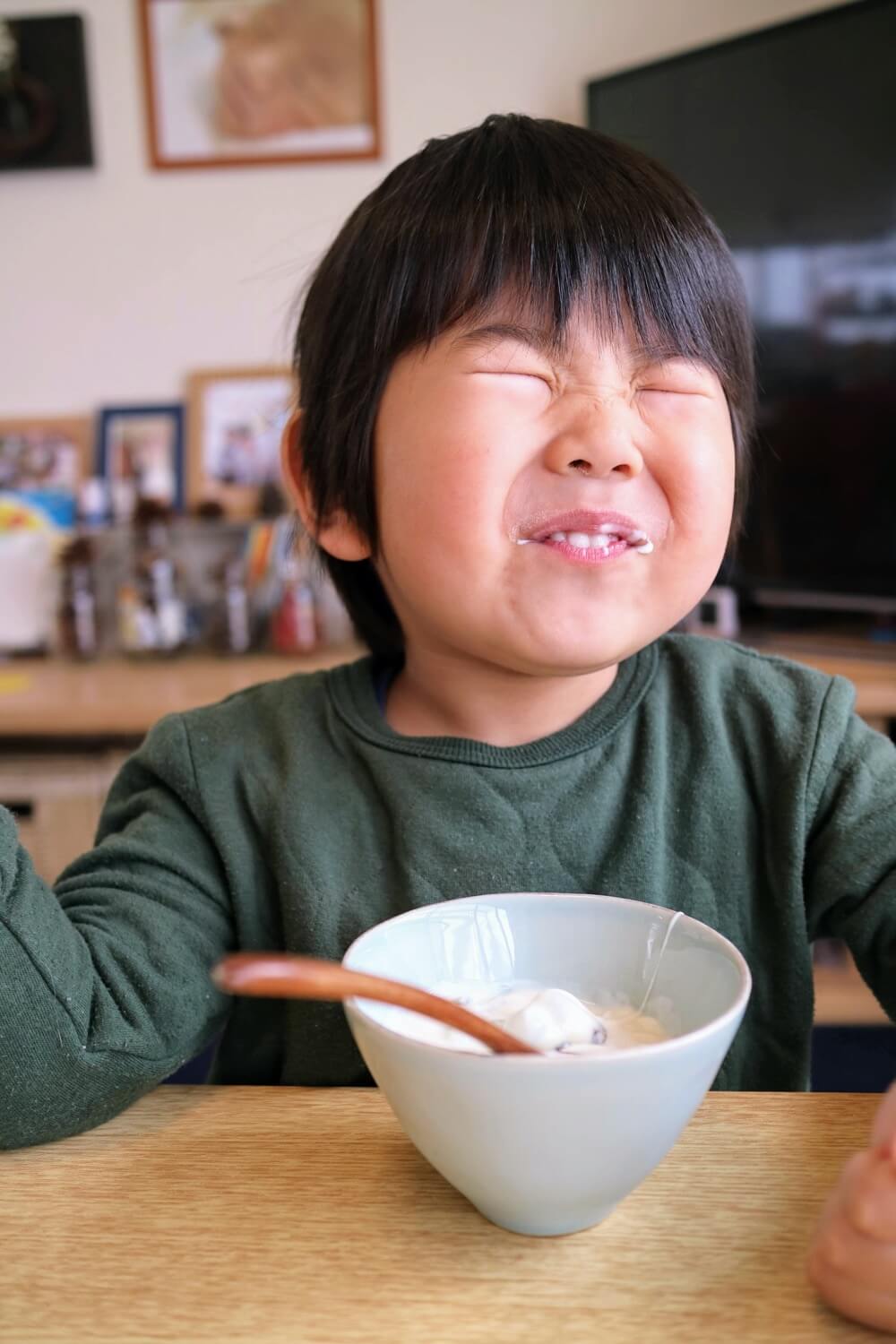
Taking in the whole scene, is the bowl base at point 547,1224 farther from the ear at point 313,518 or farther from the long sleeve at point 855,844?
the ear at point 313,518

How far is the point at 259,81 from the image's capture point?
2.58m

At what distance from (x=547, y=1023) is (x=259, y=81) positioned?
8.21 feet

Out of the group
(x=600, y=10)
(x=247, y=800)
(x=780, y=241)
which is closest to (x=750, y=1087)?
(x=247, y=800)

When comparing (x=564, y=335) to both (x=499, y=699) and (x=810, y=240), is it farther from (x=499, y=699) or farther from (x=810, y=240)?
(x=810, y=240)

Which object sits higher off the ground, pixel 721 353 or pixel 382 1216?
pixel 721 353

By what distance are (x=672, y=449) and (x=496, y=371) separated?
0.12 m

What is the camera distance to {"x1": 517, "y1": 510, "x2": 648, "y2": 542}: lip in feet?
2.39

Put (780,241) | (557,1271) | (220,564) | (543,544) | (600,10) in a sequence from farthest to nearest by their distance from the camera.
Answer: (220,564) → (600,10) → (780,241) → (543,544) → (557,1271)

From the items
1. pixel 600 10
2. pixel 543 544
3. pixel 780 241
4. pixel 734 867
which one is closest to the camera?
pixel 543 544

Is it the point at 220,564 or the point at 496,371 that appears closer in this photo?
the point at 496,371

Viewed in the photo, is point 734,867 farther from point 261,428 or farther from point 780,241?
point 261,428

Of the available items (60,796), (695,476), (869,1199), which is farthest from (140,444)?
(869,1199)

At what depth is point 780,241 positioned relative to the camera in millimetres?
2316

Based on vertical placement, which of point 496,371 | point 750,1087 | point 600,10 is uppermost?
point 600,10
